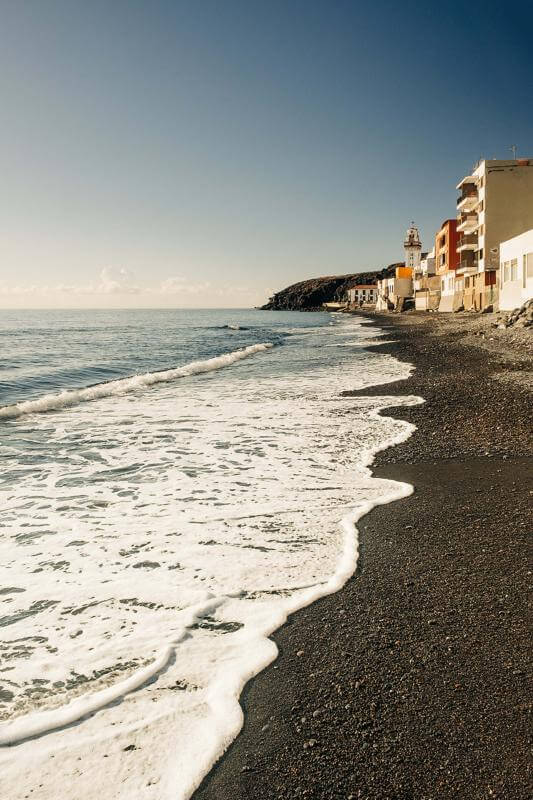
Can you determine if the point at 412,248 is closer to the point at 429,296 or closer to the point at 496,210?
the point at 429,296

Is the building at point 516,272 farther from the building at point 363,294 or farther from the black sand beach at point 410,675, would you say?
the building at point 363,294

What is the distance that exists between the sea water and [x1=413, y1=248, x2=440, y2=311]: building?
65454 mm

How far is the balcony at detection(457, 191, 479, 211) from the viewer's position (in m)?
54.8

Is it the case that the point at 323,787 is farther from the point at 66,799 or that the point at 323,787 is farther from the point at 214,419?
the point at 214,419

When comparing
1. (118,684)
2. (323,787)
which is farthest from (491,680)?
(118,684)

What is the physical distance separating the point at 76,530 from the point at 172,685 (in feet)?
8.69

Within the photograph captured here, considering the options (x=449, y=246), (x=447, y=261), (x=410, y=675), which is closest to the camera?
(x=410, y=675)

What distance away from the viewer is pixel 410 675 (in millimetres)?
2809

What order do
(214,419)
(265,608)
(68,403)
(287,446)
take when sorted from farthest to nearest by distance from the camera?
(68,403) → (214,419) → (287,446) → (265,608)

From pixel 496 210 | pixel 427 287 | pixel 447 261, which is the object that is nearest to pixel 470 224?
pixel 496 210

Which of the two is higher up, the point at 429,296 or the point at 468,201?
the point at 468,201

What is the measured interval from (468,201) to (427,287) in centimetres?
2478

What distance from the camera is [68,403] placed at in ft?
46.3

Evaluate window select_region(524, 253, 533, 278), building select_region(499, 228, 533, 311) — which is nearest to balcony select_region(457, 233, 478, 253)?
building select_region(499, 228, 533, 311)
